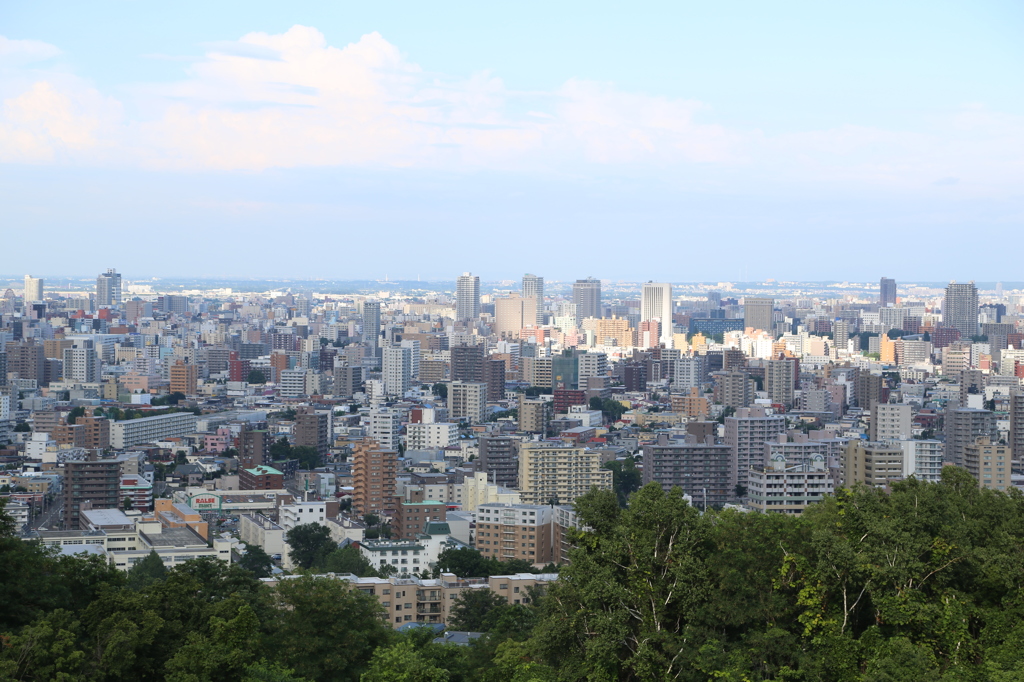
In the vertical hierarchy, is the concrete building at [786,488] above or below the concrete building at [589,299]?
below

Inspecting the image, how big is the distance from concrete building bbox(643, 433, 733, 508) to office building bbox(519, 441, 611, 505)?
34.0 inches

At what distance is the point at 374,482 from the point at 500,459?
2803mm

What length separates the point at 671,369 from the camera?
41.7 metres

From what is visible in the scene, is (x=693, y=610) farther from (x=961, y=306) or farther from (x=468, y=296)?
(x=468, y=296)

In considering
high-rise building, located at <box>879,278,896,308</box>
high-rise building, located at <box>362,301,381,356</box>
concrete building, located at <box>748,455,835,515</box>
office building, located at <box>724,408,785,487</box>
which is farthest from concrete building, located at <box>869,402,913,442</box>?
high-rise building, located at <box>879,278,896,308</box>

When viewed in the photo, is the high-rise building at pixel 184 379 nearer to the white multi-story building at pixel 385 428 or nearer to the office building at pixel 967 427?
the white multi-story building at pixel 385 428

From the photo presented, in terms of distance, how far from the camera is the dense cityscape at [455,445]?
934cm

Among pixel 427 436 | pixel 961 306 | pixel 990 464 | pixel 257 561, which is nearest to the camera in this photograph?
pixel 257 561

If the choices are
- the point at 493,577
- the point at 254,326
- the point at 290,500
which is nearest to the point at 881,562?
the point at 493,577

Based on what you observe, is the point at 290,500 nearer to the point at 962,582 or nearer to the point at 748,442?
the point at 748,442

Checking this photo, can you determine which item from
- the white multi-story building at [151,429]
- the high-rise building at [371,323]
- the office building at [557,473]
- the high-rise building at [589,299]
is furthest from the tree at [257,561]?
the high-rise building at [589,299]

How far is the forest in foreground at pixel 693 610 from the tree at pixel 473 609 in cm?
308

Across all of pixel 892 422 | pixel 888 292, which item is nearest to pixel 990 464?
pixel 892 422

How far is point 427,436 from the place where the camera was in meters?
23.7
